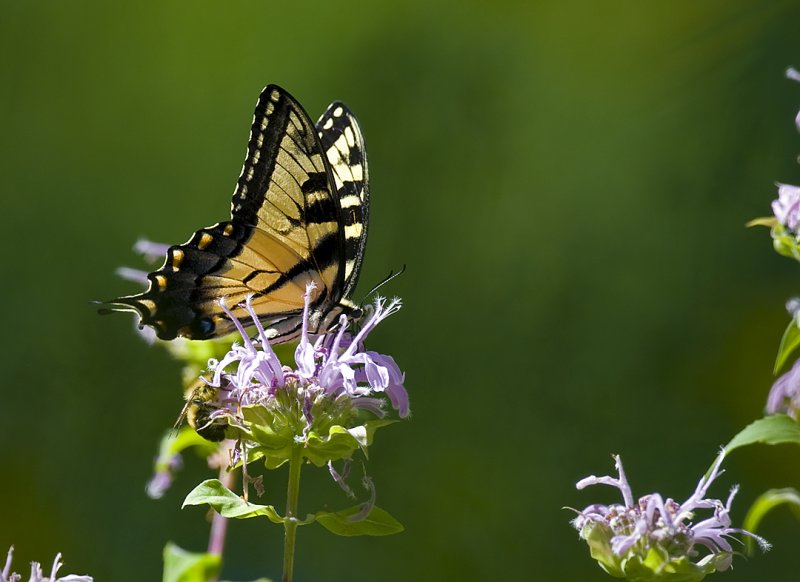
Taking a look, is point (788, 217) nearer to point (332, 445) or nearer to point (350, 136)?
point (332, 445)

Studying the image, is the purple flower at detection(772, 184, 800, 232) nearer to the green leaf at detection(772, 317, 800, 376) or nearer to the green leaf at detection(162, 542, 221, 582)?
the green leaf at detection(772, 317, 800, 376)

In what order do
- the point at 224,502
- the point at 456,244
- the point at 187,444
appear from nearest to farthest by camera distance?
the point at 224,502
the point at 187,444
the point at 456,244

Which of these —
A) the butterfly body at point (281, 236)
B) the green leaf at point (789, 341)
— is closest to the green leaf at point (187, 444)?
the butterfly body at point (281, 236)

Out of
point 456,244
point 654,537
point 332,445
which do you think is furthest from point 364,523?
point 456,244

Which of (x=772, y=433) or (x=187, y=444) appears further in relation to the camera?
(x=187, y=444)

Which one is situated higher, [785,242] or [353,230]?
[353,230]

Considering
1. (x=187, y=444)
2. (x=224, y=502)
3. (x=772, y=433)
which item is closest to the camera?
(x=772, y=433)

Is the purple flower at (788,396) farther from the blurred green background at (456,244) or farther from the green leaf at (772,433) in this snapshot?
the blurred green background at (456,244)
